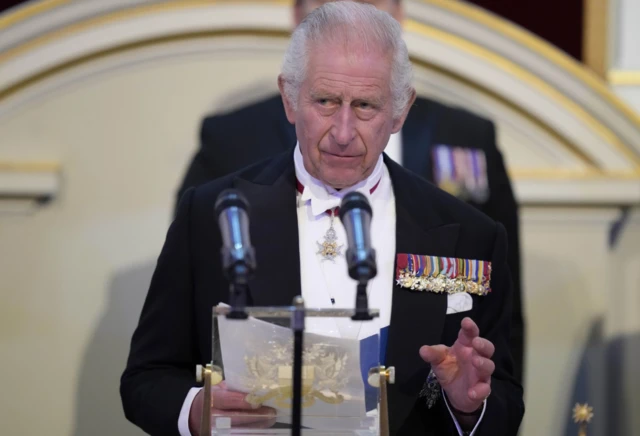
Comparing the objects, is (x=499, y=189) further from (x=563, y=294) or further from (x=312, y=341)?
(x=312, y=341)

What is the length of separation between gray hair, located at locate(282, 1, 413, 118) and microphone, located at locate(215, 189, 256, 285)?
49cm

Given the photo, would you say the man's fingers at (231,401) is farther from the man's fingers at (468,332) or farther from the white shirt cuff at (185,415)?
the man's fingers at (468,332)

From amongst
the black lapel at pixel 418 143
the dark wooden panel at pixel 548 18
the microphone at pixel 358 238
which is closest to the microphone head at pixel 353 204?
the microphone at pixel 358 238

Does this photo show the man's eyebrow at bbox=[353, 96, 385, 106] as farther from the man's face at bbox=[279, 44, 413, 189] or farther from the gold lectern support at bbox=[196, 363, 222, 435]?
the gold lectern support at bbox=[196, 363, 222, 435]

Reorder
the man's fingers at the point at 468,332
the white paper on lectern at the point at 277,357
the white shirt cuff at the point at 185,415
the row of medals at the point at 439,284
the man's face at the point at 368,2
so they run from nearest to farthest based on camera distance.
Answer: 1. the white paper on lectern at the point at 277,357
2. the man's fingers at the point at 468,332
3. the white shirt cuff at the point at 185,415
4. the row of medals at the point at 439,284
5. the man's face at the point at 368,2

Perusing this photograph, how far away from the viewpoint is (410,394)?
1939 millimetres

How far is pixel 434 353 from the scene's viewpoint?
5.66 feet

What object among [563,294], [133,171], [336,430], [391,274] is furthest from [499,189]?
[336,430]

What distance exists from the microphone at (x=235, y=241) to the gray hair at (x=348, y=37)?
490 millimetres

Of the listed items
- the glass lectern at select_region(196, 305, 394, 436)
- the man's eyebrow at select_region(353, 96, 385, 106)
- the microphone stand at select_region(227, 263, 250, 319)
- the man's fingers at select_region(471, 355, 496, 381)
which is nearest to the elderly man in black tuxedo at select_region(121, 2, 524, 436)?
the man's eyebrow at select_region(353, 96, 385, 106)

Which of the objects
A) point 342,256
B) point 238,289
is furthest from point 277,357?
point 342,256

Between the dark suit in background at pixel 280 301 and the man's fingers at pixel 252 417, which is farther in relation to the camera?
the dark suit in background at pixel 280 301

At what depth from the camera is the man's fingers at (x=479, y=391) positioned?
5.69 ft

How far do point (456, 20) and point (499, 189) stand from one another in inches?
28.7
